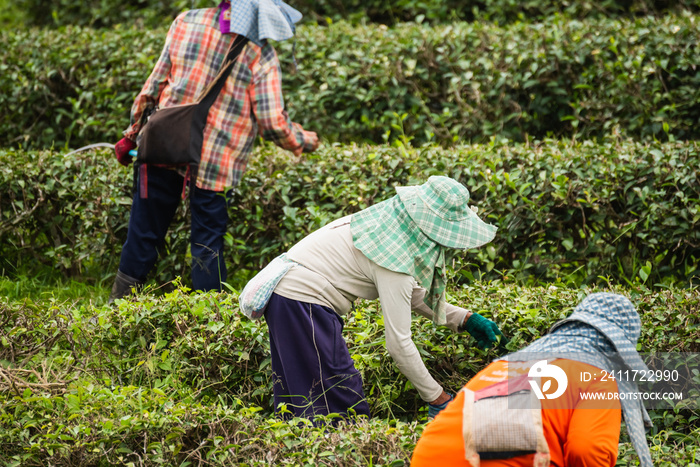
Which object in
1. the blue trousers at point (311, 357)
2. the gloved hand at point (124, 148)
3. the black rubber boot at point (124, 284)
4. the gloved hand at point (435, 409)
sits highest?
the gloved hand at point (124, 148)

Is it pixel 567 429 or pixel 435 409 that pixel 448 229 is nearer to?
pixel 435 409

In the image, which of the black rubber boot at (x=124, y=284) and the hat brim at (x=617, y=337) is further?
the black rubber boot at (x=124, y=284)

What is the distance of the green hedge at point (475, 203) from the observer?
4277 mm

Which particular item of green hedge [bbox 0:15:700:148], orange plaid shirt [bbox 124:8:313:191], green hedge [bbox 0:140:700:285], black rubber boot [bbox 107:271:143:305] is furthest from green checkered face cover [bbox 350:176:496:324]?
green hedge [bbox 0:15:700:148]

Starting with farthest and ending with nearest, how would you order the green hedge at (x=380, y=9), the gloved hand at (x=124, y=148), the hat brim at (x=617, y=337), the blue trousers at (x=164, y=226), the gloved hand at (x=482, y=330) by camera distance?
1. the green hedge at (x=380, y=9)
2. the gloved hand at (x=124, y=148)
3. the blue trousers at (x=164, y=226)
4. the gloved hand at (x=482, y=330)
5. the hat brim at (x=617, y=337)

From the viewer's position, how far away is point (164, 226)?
4.23 meters

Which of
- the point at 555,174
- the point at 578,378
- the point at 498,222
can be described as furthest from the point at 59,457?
the point at 555,174

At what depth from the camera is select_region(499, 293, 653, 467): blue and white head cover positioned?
7.29 feet

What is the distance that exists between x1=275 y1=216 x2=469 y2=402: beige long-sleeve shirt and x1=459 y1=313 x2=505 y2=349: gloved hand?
48 millimetres

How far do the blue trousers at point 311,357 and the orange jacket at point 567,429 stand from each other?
29.3 inches

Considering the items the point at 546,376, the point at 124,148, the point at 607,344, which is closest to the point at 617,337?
the point at 607,344

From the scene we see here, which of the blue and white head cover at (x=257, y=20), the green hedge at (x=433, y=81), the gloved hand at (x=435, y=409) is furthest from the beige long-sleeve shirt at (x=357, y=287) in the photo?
the green hedge at (x=433, y=81)

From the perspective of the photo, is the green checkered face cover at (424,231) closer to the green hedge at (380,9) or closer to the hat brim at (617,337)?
the hat brim at (617,337)

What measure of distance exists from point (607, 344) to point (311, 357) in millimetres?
1189
